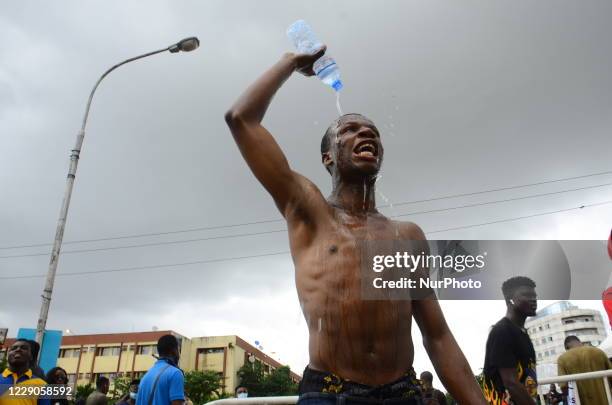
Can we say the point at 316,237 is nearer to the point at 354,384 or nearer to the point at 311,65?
the point at 354,384

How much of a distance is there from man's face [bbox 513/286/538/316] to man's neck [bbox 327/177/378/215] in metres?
2.58

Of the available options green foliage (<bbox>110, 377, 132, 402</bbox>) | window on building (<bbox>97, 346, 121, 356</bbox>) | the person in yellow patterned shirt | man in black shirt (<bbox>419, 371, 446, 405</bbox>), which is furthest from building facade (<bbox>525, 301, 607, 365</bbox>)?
window on building (<bbox>97, 346, 121, 356</bbox>)

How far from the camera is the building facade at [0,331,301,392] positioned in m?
51.7

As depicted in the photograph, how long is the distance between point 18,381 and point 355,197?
14.3 ft

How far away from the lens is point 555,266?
15.7 feet

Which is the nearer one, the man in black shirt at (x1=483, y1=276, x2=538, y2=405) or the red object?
the man in black shirt at (x1=483, y1=276, x2=538, y2=405)

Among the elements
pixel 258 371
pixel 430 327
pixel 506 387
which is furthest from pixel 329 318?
pixel 258 371

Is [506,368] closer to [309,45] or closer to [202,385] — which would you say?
[309,45]

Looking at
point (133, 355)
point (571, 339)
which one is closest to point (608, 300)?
point (571, 339)

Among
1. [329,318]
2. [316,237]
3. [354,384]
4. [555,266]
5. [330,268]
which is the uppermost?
[555,266]

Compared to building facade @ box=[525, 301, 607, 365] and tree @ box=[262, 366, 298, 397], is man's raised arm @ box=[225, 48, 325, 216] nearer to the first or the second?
building facade @ box=[525, 301, 607, 365]

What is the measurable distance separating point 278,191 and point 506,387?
2886 mm

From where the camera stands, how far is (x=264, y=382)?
52.0 metres

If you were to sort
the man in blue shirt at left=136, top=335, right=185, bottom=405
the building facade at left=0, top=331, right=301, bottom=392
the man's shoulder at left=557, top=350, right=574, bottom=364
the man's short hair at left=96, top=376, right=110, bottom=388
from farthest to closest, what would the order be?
1. the building facade at left=0, top=331, right=301, bottom=392
2. the man's short hair at left=96, top=376, right=110, bottom=388
3. the man's shoulder at left=557, top=350, right=574, bottom=364
4. the man in blue shirt at left=136, top=335, right=185, bottom=405
